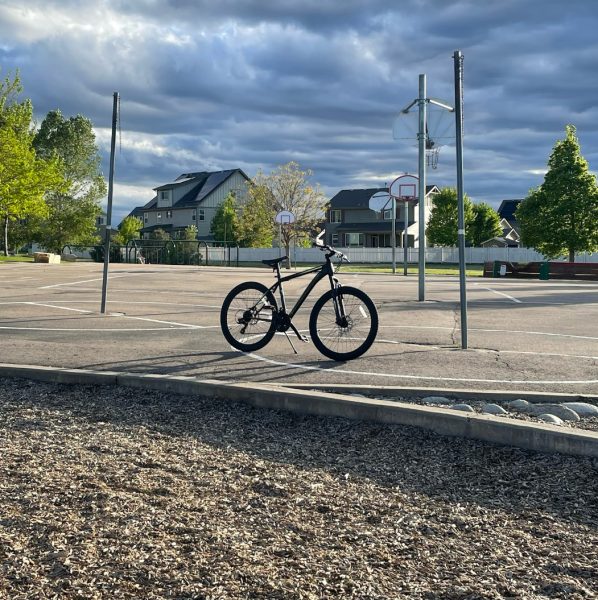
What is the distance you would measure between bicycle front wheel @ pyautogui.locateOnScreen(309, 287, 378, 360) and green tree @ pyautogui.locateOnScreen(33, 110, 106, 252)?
6142 cm

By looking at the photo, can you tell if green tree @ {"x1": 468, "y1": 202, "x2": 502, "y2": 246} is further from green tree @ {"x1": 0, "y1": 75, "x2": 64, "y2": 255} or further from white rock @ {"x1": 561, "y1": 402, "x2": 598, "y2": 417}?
white rock @ {"x1": 561, "y1": 402, "x2": 598, "y2": 417}

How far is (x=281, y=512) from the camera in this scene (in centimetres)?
358

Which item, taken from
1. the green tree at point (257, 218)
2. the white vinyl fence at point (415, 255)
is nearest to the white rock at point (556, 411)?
the white vinyl fence at point (415, 255)

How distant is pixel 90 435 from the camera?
490 cm

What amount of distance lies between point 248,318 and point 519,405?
376 cm

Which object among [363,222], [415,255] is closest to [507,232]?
[363,222]

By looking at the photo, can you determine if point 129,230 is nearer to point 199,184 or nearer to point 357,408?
point 199,184

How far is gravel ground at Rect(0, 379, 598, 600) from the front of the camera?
9.37 feet

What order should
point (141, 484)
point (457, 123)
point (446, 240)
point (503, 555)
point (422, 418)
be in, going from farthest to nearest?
point (446, 240) → point (457, 123) → point (422, 418) → point (141, 484) → point (503, 555)

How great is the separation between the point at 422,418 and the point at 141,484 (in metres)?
1.96

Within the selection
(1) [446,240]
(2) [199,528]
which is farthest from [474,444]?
(1) [446,240]

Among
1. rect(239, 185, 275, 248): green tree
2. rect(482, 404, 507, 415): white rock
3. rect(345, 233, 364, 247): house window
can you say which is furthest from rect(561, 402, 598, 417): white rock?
rect(345, 233, 364, 247): house window

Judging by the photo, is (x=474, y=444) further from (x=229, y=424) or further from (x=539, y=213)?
(x=539, y=213)

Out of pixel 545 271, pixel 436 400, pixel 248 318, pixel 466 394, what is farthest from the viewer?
pixel 545 271
